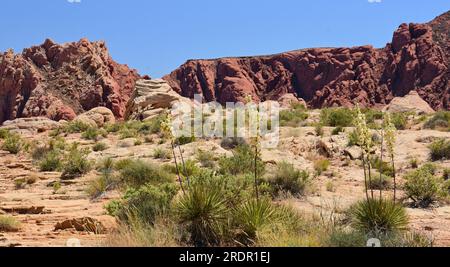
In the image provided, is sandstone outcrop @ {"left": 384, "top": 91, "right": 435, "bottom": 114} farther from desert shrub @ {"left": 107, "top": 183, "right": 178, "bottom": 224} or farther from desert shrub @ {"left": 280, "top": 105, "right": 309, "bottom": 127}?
desert shrub @ {"left": 107, "top": 183, "right": 178, "bottom": 224}

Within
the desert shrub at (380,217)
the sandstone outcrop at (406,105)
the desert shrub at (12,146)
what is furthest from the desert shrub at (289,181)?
the sandstone outcrop at (406,105)

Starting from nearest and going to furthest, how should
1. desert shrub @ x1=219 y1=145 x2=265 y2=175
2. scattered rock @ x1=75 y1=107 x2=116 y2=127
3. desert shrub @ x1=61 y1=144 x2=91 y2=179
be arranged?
desert shrub @ x1=219 y1=145 x2=265 y2=175 < desert shrub @ x1=61 y1=144 x2=91 y2=179 < scattered rock @ x1=75 y1=107 x2=116 y2=127

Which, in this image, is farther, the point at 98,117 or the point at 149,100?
the point at 98,117

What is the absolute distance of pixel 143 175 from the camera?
12500 mm

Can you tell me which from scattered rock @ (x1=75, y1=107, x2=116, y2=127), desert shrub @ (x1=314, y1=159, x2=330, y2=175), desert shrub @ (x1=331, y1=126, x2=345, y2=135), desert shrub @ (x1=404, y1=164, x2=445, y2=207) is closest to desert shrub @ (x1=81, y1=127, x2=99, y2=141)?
scattered rock @ (x1=75, y1=107, x2=116, y2=127)

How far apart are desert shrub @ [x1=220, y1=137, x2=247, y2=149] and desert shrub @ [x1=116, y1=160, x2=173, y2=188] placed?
7353 mm

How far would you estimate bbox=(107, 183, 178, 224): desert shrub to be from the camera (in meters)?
7.69

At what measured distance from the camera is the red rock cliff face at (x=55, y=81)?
54125 millimetres

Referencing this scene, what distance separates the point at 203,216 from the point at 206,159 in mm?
9303

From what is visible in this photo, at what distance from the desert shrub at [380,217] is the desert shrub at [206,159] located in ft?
28.3

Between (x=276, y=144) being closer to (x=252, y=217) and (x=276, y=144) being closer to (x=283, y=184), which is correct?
(x=283, y=184)

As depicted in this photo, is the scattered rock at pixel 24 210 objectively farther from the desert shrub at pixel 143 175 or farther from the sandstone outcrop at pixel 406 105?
the sandstone outcrop at pixel 406 105

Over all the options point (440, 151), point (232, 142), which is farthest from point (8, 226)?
point (440, 151)

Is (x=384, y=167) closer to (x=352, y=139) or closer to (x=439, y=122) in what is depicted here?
(x=352, y=139)
